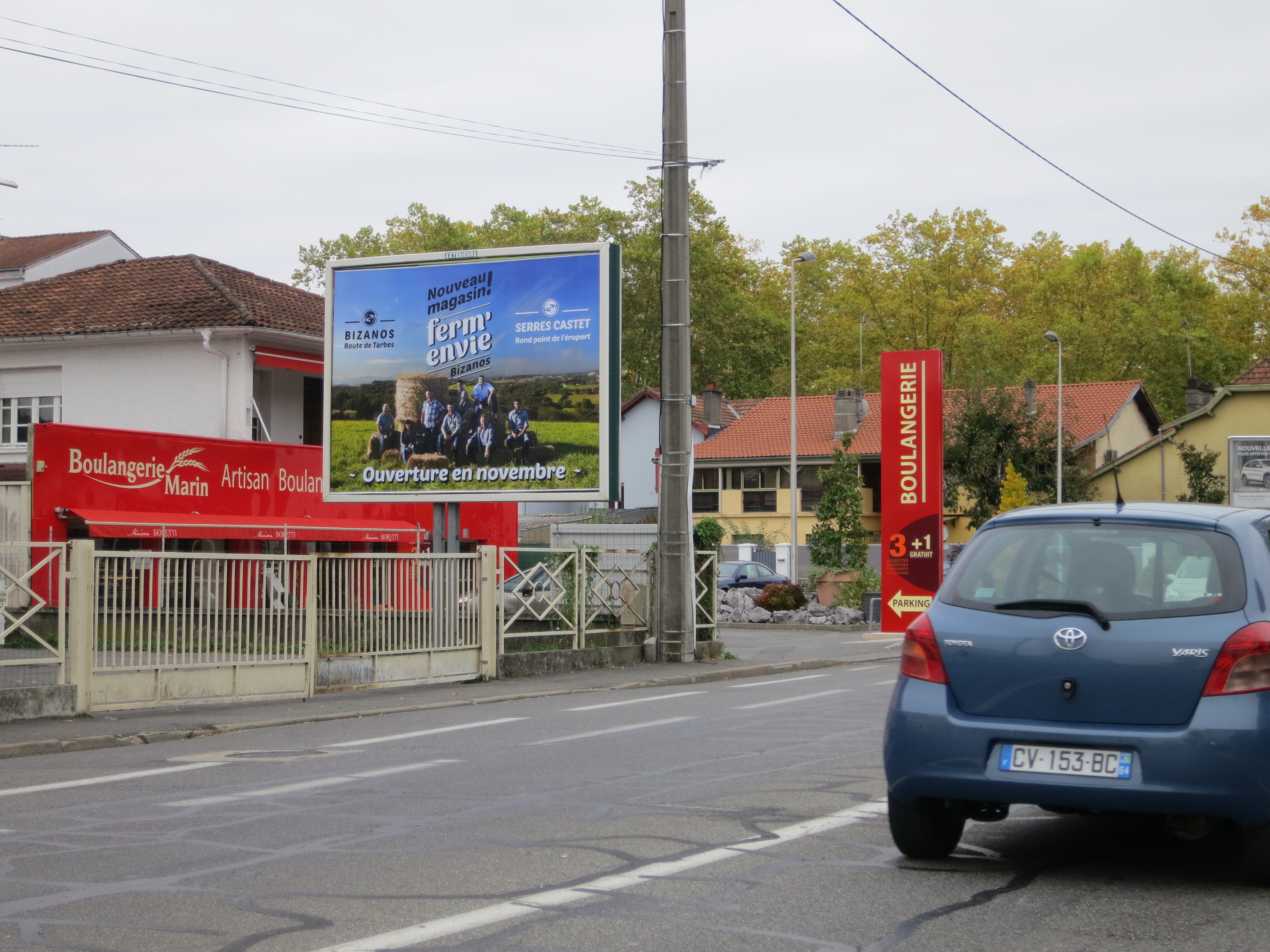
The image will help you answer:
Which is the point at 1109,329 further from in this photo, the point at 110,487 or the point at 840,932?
the point at 840,932

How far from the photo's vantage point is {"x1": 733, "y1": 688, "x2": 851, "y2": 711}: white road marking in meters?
15.1

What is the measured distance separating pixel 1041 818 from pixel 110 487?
809 inches

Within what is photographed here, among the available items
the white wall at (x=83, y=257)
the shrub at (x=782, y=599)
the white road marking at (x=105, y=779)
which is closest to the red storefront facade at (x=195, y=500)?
the shrub at (x=782, y=599)

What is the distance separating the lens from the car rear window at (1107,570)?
6.14m

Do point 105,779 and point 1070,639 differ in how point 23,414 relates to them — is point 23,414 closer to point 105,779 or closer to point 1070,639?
point 105,779

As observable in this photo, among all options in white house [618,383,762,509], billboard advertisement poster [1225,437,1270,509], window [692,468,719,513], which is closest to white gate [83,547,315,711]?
billboard advertisement poster [1225,437,1270,509]

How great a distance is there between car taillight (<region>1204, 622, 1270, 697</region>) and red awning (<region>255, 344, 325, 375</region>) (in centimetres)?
2713

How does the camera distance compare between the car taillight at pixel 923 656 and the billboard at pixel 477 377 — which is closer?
the car taillight at pixel 923 656

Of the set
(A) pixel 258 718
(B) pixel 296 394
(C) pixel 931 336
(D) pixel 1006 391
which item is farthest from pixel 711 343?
(A) pixel 258 718

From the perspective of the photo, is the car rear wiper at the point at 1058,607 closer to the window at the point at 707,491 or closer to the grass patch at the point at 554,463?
the grass patch at the point at 554,463

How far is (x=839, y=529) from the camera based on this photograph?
4175 cm

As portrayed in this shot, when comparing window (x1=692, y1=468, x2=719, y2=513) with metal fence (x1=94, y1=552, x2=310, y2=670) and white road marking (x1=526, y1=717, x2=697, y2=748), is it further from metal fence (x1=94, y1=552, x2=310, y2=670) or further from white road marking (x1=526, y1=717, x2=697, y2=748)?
white road marking (x1=526, y1=717, x2=697, y2=748)

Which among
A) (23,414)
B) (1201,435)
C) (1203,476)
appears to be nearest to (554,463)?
(23,414)

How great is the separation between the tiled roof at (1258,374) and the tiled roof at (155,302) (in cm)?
3510
